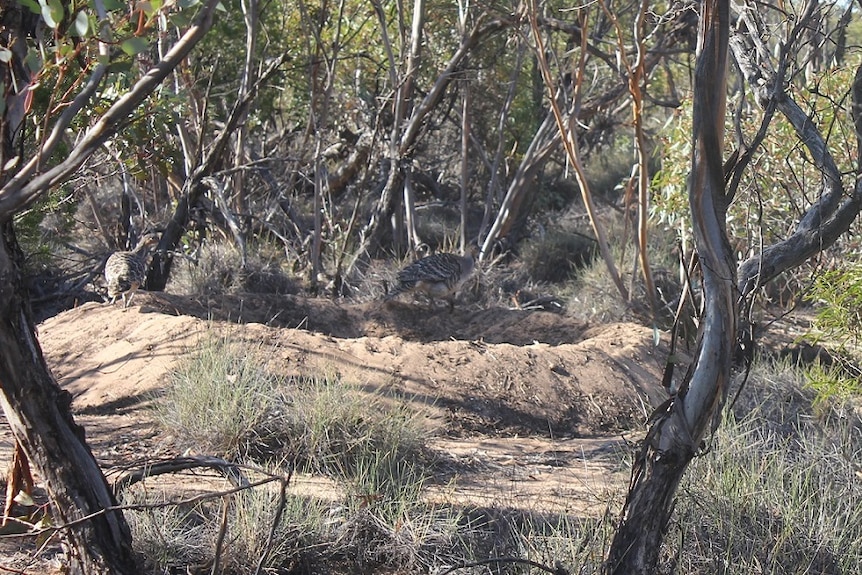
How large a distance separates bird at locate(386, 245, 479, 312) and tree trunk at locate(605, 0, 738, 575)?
6.01 m

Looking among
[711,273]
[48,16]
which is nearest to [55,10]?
[48,16]

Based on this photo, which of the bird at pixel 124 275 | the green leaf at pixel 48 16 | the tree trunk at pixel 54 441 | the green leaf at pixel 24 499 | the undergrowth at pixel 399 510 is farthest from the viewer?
the bird at pixel 124 275

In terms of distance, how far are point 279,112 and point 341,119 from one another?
42.4 inches

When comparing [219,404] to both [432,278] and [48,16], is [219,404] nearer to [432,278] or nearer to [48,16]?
[48,16]

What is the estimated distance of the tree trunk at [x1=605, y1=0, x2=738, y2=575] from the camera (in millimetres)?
3533

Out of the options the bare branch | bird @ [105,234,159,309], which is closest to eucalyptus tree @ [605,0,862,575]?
the bare branch

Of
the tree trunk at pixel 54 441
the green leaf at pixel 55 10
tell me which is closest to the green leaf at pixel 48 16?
the green leaf at pixel 55 10

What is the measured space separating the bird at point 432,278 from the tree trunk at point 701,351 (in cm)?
601

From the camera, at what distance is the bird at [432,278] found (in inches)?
386

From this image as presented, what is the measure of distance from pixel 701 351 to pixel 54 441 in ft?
7.89

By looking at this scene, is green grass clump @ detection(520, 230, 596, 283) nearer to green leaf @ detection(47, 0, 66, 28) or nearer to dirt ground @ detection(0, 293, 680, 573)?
dirt ground @ detection(0, 293, 680, 573)

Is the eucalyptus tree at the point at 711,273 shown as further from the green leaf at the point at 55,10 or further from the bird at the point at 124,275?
the bird at the point at 124,275

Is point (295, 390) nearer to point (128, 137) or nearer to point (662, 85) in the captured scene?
point (128, 137)

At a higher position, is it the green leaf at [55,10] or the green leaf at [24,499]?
the green leaf at [55,10]
